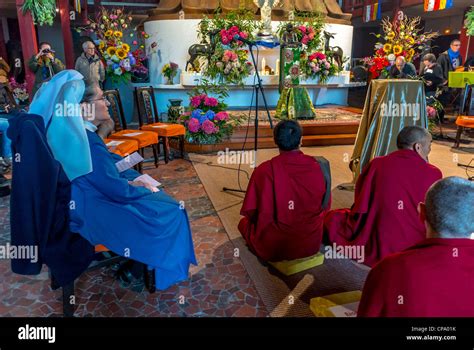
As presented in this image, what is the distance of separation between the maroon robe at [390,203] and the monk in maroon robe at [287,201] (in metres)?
0.28

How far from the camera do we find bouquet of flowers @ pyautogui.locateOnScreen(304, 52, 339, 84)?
7887 mm

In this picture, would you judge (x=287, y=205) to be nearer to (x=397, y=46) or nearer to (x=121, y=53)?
(x=121, y=53)

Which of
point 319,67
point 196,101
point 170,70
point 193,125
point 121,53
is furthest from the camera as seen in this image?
point 319,67

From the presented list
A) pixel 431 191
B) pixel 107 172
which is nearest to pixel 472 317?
pixel 431 191

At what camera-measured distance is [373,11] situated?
1080 cm

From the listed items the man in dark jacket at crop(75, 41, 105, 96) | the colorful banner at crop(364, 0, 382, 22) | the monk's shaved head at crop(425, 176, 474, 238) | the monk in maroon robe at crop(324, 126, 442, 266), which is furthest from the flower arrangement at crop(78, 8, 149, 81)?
the colorful banner at crop(364, 0, 382, 22)

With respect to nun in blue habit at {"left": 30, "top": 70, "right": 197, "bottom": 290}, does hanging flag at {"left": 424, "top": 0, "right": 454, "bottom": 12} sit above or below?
above

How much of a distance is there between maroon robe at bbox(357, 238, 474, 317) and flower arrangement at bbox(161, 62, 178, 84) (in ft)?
23.6

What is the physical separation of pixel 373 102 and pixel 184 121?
3.11 metres

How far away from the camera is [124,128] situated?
17.8ft

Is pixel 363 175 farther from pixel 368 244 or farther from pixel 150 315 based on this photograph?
pixel 150 315

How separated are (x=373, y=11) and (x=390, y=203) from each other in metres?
9.75

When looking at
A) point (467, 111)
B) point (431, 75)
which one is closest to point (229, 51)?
point (431, 75)

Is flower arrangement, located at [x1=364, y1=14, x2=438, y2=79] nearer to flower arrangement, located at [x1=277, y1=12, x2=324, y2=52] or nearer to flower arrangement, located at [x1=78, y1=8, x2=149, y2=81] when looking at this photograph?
flower arrangement, located at [x1=277, y1=12, x2=324, y2=52]
